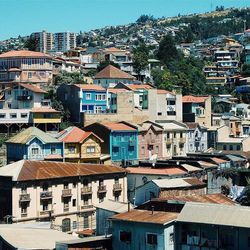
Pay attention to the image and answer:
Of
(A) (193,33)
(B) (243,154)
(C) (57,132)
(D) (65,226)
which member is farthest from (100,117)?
(A) (193,33)

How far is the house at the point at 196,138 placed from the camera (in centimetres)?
5775

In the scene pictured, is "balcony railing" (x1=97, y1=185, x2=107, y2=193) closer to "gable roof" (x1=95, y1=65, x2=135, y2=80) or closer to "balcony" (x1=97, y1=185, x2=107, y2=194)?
"balcony" (x1=97, y1=185, x2=107, y2=194)

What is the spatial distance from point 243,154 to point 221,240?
29.7 meters

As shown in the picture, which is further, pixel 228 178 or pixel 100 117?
pixel 100 117

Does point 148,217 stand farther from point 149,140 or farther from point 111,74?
point 111,74

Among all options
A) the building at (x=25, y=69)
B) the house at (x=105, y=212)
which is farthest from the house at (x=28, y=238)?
the building at (x=25, y=69)

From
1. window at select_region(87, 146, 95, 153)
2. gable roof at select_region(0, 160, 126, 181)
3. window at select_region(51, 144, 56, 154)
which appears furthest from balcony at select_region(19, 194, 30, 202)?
window at select_region(87, 146, 95, 153)

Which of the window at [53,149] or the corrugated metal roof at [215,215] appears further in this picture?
the window at [53,149]

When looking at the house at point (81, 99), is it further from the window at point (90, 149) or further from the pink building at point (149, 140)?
the window at point (90, 149)

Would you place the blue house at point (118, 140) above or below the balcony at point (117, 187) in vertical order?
above

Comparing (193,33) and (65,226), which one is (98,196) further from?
(193,33)

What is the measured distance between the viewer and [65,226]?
127 ft

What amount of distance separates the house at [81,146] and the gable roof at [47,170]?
4.88 meters

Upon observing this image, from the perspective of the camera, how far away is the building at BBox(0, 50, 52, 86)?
63.5 metres
